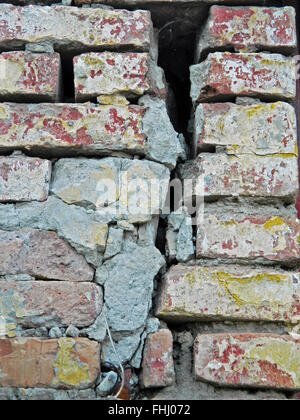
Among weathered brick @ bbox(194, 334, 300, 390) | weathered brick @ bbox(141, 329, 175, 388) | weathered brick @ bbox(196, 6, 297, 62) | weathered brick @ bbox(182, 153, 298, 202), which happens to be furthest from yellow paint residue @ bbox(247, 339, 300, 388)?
weathered brick @ bbox(196, 6, 297, 62)

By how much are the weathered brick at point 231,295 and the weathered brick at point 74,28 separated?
1.98 ft

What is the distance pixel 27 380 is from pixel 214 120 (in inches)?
29.8

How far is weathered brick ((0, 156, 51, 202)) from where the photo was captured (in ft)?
3.99

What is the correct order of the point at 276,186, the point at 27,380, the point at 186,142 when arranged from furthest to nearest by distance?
the point at 186,142
the point at 276,186
the point at 27,380

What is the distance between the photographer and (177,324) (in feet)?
4.10

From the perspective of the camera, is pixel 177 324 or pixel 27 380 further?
pixel 177 324

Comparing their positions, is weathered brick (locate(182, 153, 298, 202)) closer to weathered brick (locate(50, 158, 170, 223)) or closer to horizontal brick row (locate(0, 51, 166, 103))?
weathered brick (locate(50, 158, 170, 223))

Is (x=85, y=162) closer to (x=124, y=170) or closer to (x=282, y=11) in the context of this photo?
(x=124, y=170)

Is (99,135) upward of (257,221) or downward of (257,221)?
upward

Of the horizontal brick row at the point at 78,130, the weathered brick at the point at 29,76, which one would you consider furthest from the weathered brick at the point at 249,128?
the weathered brick at the point at 29,76

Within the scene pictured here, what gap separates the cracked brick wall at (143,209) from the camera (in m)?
1.15

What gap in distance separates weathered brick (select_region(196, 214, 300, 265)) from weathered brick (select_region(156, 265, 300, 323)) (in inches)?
1.4

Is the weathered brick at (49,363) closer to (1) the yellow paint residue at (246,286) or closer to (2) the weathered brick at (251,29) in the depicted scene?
(1) the yellow paint residue at (246,286)

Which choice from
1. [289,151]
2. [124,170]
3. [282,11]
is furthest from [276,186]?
[282,11]
